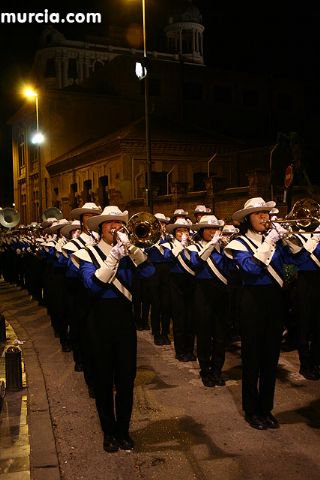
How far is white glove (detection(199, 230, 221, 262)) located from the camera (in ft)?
22.5

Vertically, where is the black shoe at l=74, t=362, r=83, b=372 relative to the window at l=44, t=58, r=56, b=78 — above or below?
below

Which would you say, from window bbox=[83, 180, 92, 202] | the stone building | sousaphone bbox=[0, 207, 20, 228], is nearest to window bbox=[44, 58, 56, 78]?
the stone building

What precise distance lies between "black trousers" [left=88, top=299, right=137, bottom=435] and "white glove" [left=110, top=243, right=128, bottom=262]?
1.55 ft

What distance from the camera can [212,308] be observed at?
23.0ft

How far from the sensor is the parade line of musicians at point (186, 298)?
5.15 m

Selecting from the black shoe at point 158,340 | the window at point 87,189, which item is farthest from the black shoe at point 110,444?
the window at point 87,189

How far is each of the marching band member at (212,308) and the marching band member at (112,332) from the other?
1.94 m

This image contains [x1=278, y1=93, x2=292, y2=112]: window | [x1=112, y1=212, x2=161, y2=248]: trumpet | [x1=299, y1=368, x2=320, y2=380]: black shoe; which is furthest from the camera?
[x1=278, y1=93, x2=292, y2=112]: window

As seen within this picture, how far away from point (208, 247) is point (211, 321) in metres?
0.89

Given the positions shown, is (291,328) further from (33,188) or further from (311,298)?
(33,188)

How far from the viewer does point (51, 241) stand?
34.4ft

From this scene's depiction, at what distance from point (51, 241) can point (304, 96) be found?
3765cm

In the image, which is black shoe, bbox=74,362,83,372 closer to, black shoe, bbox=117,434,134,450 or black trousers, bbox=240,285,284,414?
black shoe, bbox=117,434,134,450

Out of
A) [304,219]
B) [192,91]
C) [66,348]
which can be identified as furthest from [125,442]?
[192,91]
